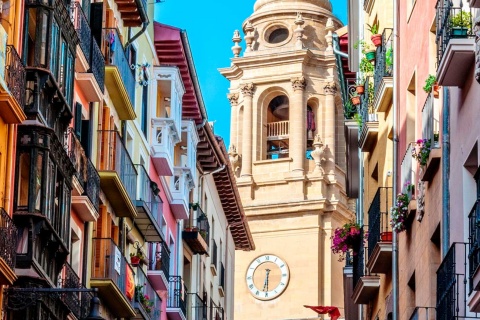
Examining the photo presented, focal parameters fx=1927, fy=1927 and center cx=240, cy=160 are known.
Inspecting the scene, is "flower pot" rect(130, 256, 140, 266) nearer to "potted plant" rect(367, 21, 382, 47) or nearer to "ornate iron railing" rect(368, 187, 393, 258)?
"potted plant" rect(367, 21, 382, 47)

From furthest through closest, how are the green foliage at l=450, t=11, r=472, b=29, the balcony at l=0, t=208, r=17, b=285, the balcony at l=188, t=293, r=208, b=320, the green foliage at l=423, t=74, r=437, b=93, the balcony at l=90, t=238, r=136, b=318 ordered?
the balcony at l=188, t=293, r=208, b=320, the balcony at l=90, t=238, r=136, b=318, the green foliage at l=423, t=74, r=437, b=93, the balcony at l=0, t=208, r=17, b=285, the green foliage at l=450, t=11, r=472, b=29

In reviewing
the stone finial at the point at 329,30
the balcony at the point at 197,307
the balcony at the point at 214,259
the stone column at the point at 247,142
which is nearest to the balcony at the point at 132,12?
the balcony at the point at 197,307

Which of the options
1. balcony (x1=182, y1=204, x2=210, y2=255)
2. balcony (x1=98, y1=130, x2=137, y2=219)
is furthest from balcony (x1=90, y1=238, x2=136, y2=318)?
Result: balcony (x1=182, y1=204, x2=210, y2=255)

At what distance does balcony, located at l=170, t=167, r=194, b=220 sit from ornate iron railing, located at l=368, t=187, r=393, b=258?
14.8m

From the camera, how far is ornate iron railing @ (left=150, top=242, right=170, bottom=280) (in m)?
47.8

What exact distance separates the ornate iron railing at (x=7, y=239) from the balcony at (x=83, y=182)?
614cm

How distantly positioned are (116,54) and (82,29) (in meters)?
4.73

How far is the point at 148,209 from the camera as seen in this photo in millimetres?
44156

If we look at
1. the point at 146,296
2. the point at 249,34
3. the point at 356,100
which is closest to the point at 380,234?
the point at 356,100

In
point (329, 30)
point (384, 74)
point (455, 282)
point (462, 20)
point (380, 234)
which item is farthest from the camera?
point (329, 30)

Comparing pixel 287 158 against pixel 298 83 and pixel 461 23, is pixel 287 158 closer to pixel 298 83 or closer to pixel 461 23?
pixel 298 83

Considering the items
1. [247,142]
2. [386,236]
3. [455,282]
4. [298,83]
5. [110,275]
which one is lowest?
[455,282]

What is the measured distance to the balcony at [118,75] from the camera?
3947 cm

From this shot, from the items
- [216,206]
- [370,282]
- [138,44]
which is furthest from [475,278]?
[216,206]
